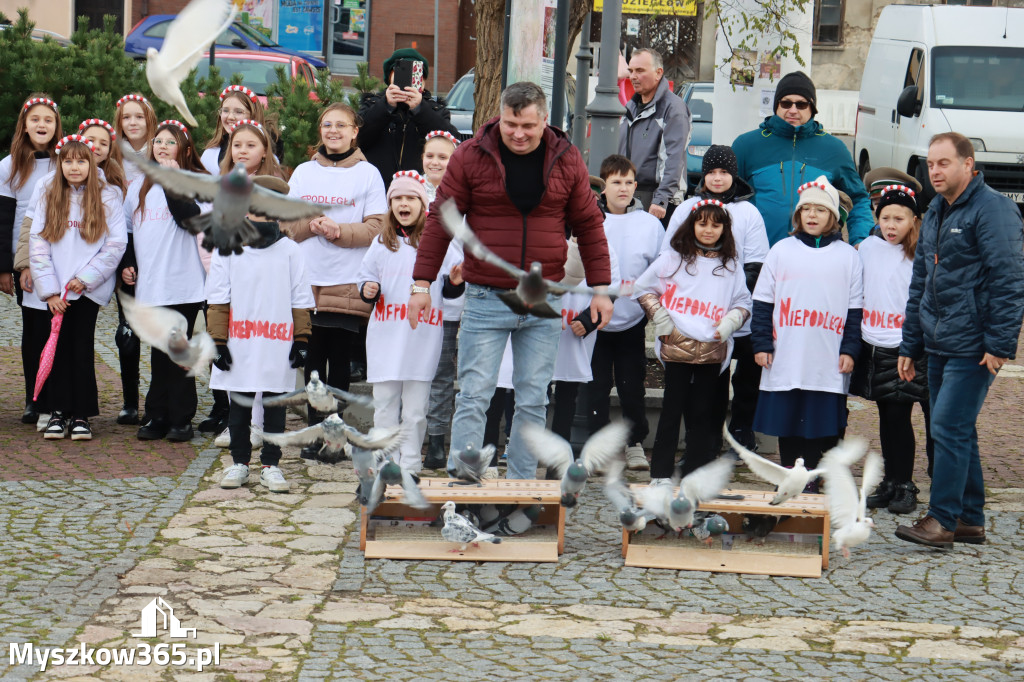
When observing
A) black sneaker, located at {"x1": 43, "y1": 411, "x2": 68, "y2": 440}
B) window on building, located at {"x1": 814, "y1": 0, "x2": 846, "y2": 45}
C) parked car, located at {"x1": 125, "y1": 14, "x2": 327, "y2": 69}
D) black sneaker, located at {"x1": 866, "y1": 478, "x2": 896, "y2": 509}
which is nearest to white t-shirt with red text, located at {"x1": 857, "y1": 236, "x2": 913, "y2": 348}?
black sneaker, located at {"x1": 866, "y1": 478, "x2": 896, "y2": 509}

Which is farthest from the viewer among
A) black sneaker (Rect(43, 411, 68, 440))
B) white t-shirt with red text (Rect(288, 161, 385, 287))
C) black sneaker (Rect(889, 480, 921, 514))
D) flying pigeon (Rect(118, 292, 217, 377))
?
black sneaker (Rect(43, 411, 68, 440))

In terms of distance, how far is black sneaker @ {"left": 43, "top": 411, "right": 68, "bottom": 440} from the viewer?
827 centimetres

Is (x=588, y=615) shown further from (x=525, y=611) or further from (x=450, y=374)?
(x=450, y=374)

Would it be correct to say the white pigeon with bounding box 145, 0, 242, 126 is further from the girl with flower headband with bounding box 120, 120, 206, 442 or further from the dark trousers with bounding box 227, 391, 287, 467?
the girl with flower headband with bounding box 120, 120, 206, 442

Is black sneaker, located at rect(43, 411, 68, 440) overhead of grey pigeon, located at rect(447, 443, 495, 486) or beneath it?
beneath

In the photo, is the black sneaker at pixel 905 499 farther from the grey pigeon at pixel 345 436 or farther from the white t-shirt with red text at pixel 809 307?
the grey pigeon at pixel 345 436

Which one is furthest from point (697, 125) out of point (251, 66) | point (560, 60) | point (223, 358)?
point (223, 358)

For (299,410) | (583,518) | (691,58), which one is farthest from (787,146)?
(691,58)

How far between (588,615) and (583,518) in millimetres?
1508

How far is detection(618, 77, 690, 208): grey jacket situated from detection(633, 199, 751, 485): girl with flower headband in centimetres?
145

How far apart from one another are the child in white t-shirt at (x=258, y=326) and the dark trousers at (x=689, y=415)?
2075mm

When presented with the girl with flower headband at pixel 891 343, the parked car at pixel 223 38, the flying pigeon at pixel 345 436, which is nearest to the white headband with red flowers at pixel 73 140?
the flying pigeon at pixel 345 436

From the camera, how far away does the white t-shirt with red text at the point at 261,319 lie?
735 cm

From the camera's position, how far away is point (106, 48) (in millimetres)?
12562
